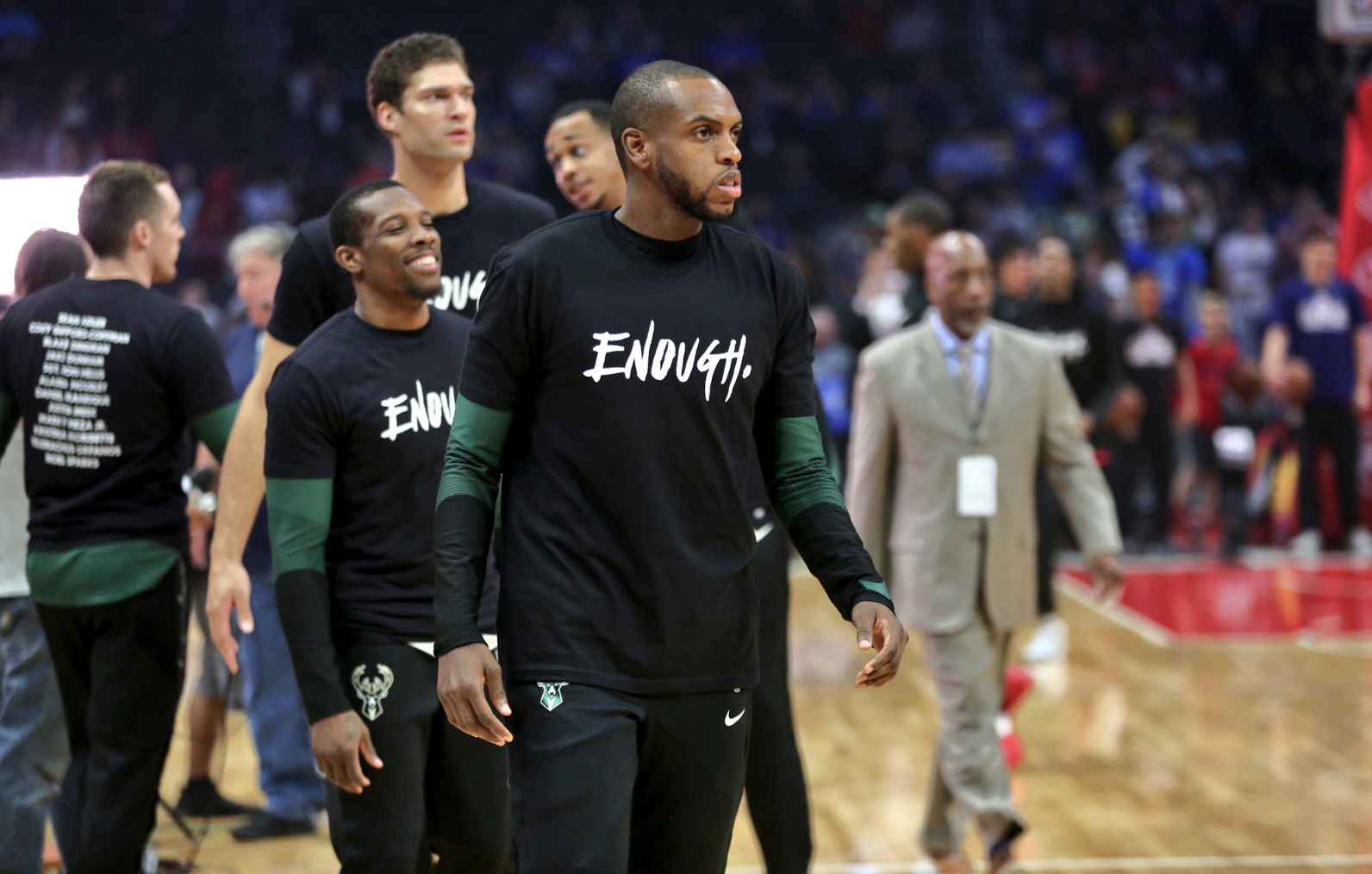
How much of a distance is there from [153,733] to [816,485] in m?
1.94

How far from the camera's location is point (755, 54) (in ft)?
59.8

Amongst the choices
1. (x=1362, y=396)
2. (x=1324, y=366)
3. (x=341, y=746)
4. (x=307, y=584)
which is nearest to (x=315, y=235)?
(x=307, y=584)

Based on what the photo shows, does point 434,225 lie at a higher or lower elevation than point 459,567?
higher

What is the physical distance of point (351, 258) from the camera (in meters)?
3.48

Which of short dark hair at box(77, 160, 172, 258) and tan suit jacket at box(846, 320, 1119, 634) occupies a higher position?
short dark hair at box(77, 160, 172, 258)

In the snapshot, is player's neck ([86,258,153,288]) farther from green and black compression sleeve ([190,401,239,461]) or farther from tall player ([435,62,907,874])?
tall player ([435,62,907,874])

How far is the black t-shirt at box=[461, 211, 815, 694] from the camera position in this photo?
8.36 feet

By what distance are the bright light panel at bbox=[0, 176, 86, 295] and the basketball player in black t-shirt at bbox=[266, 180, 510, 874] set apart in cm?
611

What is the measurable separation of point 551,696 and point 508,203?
176 cm

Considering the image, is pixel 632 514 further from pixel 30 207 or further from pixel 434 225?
pixel 30 207

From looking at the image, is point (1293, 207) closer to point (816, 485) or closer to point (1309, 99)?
point (1309, 99)

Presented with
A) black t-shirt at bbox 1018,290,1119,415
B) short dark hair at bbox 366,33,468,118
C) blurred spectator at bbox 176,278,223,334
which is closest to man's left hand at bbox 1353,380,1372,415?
black t-shirt at bbox 1018,290,1119,415

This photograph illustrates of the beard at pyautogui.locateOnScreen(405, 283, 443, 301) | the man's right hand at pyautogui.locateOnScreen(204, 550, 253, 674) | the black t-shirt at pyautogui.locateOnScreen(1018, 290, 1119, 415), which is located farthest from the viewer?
the black t-shirt at pyautogui.locateOnScreen(1018, 290, 1119, 415)

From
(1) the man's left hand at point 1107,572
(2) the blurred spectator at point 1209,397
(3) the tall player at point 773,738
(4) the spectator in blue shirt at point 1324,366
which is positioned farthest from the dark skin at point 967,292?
(2) the blurred spectator at point 1209,397
